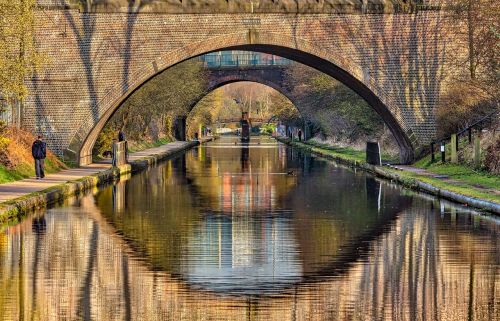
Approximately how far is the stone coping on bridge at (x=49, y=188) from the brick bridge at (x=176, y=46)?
2.80 meters

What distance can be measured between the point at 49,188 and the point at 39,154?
5216 mm

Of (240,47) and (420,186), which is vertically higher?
(240,47)

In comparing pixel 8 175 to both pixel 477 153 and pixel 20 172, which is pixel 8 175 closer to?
pixel 20 172

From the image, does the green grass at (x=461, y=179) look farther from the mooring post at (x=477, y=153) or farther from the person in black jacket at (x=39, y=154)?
the person in black jacket at (x=39, y=154)

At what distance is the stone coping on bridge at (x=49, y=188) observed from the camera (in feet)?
76.6

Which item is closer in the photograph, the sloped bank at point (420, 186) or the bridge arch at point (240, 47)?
the sloped bank at point (420, 186)

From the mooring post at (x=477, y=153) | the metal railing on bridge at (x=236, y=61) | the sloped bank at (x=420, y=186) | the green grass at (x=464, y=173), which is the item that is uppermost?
the metal railing on bridge at (x=236, y=61)

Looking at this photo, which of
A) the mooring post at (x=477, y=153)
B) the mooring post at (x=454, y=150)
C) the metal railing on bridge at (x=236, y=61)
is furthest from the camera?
the metal railing on bridge at (x=236, y=61)

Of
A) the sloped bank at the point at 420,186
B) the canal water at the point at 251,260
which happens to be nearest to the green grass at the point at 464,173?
the sloped bank at the point at 420,186

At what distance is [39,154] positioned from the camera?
33625mm

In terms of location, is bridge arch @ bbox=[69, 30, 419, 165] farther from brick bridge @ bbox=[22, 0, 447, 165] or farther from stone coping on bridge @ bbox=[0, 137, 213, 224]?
stone coping on bridge @ bbox=[0, 137, 213, 224]

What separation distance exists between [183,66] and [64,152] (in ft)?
91.3

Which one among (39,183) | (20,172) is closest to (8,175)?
(20,172)

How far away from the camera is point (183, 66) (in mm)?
70938
